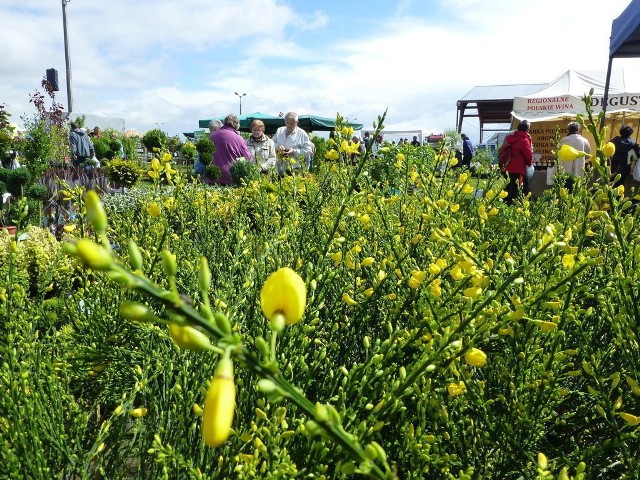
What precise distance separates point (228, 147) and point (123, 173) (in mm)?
2135

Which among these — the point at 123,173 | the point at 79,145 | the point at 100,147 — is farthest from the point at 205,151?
the point at 100,147

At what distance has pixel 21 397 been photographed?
3.43ft

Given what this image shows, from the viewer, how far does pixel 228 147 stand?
6051 mm

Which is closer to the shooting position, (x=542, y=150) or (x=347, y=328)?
(x=347, y=328)

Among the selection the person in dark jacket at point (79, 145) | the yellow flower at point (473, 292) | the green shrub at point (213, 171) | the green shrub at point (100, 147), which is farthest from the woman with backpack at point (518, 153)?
the green shrub at point (100, 147)

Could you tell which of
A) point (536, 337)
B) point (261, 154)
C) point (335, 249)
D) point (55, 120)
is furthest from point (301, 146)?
point (55, 120)

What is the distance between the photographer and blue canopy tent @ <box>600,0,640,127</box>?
5.27 meters

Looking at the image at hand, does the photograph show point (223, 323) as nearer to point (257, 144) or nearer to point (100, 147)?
point (257, 144)

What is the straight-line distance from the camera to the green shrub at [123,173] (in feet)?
24.1

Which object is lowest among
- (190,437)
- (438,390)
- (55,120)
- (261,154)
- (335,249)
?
(190,437)

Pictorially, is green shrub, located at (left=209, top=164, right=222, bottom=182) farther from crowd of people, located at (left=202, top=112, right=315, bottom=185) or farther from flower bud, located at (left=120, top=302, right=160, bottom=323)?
flower bud, located at (left=120, top=302, right=160, bottom=323)

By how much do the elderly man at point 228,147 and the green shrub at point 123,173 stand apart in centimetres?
178

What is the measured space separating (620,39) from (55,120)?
38.4ft

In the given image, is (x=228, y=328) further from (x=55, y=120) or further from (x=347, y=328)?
(x=55, y=120)
